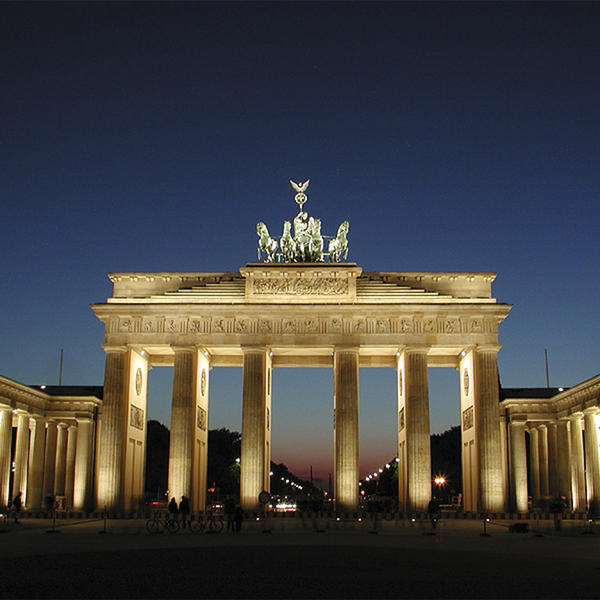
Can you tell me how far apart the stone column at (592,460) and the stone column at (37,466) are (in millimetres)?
40768

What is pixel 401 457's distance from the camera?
64000mm

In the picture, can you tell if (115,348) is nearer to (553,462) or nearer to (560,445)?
(560,445)

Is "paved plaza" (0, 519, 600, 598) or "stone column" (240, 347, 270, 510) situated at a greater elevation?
"stone column" (240, 347, 270, 510)

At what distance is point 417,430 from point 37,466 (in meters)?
29.7

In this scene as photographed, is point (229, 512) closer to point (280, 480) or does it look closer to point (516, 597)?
point (516, 597)

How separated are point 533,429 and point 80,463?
124ft

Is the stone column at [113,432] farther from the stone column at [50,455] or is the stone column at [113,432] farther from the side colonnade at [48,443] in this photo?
the stone column at [50,455]

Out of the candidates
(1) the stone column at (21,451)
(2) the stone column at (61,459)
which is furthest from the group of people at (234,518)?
(2) the stone column at (61,459)

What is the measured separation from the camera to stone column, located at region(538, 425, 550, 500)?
215ft

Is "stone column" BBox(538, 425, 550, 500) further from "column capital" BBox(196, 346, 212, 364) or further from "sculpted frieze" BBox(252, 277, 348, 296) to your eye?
"column capital" BBox(196, 346, 212, 364)

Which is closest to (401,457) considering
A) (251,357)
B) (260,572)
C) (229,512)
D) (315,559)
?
(251,357)

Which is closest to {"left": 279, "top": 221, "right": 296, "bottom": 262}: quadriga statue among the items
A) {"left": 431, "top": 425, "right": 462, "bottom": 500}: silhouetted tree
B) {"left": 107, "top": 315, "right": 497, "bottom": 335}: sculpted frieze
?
{"left": 107, "top": 315, "right": 497, "bottom": 335}: sculpted frieze

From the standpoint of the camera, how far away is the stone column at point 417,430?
57.2m

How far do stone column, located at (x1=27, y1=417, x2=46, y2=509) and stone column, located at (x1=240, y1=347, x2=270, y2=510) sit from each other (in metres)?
16.4
